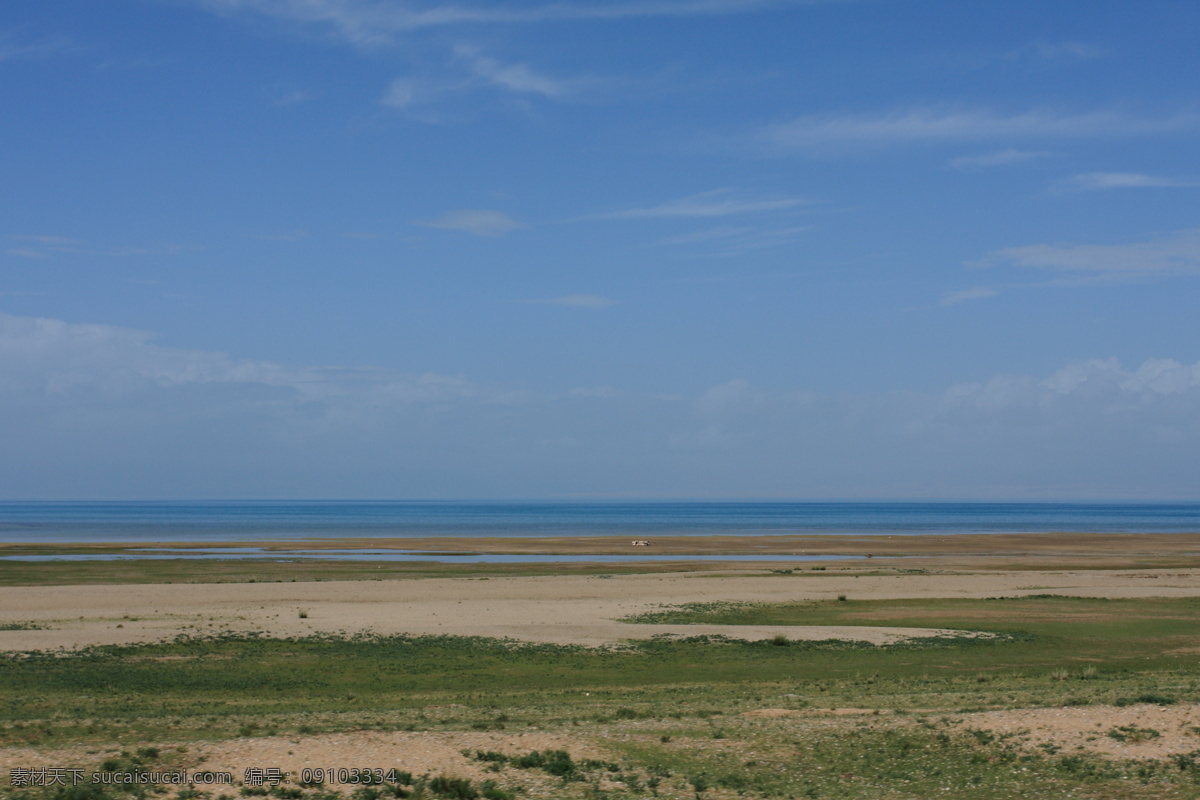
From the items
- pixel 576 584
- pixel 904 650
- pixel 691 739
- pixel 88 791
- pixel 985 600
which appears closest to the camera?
pixel 88 791

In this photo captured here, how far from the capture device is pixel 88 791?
14.4m

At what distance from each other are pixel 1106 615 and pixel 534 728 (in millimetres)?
36085

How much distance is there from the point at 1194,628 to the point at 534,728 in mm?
33988

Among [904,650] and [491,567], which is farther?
[491,567]

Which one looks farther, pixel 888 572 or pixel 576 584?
pixel 888 572

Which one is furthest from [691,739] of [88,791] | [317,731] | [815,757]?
[88,791]

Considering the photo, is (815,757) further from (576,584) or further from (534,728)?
(576,584)

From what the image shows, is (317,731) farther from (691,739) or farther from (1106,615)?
(1106,615)

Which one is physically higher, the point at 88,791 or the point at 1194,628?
the point at 88,791

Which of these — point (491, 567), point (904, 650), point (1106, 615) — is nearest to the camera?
point (904, 650)

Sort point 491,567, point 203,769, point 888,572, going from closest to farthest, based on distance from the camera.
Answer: point 203,769, point 888,572, point 491,567

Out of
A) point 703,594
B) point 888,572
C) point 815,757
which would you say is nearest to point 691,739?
point 815,757

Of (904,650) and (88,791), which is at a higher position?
(88,791)

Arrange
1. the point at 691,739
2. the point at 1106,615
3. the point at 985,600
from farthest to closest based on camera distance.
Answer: the point at 985,600
the point at 1106,615
the point at 691,739
